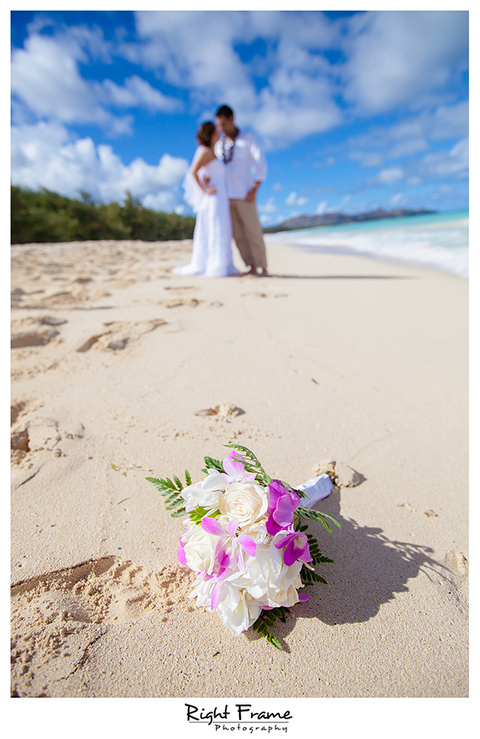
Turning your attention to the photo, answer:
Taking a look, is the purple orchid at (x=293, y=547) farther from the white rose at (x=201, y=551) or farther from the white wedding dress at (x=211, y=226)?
the white wedding dress at (x=211, y=226)

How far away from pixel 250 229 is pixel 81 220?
52.0ft

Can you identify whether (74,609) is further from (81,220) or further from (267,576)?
(81,220)

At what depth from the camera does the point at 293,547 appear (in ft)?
2.72

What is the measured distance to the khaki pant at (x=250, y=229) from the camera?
5.73 metres

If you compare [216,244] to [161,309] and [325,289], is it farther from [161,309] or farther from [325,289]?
[161,309]

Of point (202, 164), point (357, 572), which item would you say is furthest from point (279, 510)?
point (202, 164)

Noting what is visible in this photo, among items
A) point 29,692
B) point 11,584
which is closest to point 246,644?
point 29,692

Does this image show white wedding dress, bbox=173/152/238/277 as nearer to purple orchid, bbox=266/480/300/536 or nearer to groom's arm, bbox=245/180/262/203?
groom's arm, bbox=245/180/262/203

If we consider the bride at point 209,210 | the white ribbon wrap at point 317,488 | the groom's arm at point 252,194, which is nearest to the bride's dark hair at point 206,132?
the bride at point 209,210

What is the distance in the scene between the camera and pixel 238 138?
5.25 m

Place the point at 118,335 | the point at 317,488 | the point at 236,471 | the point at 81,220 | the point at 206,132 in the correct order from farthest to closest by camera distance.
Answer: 1. the point at 81,220
2. the point at 206,132
3. the point at 118,335
4. the point at 317,488
5. the point at 236,471

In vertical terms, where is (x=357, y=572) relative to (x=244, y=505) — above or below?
below

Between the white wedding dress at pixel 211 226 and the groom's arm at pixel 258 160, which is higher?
the groom's arm at pixel 258 160

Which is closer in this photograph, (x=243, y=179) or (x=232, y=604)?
(x=232, y=604)
